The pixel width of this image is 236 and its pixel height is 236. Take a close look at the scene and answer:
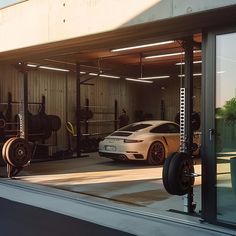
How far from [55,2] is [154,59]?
615 cm

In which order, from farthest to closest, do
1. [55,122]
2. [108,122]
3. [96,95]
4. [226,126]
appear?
[108,122] < [96,95] < [55,122] < [226,126]

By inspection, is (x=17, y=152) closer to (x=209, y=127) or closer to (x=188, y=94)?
(x=188, y=94)

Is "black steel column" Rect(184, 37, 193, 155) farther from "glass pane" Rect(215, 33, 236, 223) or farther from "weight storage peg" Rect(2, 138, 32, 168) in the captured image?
"weight storage peg" Rect(2, 138, 32, 168)

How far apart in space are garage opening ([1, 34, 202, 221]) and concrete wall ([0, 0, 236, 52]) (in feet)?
3.27

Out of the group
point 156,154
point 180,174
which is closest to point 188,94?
point 180,174

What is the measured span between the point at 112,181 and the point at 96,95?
8.59 m

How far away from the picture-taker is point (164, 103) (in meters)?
20.0

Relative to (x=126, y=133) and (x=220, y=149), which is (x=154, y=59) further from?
(x=220, y=149)

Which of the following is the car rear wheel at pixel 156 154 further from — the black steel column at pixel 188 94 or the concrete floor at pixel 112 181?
the black steel column at pixel 188 94

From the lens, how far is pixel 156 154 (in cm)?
1232

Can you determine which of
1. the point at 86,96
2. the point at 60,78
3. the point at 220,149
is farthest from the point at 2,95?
the point at 220,149

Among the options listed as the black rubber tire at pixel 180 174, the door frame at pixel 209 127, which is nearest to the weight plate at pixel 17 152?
the black rubber tire at pixel 180 174

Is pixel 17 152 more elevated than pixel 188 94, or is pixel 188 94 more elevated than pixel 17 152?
pixel 188 94

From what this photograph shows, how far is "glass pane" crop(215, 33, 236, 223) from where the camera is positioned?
17.2 ft
